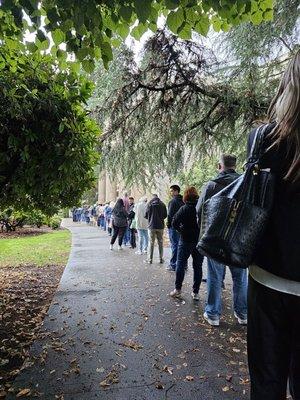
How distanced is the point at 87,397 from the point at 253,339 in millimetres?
2134

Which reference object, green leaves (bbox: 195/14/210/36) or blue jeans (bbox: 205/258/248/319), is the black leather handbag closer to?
green leaves (bbox: 195/14/210/36)

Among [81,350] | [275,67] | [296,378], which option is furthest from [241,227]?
[275,67]

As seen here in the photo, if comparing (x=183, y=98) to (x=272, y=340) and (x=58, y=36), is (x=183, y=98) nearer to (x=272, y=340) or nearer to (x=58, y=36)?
(x=58, y=36)

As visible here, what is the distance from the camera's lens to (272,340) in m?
1.52

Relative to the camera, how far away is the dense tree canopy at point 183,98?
6.21 metres

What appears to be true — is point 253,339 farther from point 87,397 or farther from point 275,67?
point 275,67

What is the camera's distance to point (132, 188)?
809 centimetres

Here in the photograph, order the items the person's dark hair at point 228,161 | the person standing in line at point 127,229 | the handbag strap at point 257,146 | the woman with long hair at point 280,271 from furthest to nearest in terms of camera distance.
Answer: the person standing in line at point 127,229 < the person's dark hair at point 228,161 < the handbag strap at point 257,146 < the woman with long hair at point 280,271

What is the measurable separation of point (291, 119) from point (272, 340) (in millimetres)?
901

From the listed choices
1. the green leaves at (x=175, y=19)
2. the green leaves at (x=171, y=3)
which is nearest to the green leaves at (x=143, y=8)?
the green leaves at (x=171, y=3)

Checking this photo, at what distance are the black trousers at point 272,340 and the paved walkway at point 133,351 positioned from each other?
1.81m

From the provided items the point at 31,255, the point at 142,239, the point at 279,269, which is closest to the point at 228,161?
the point at 279,269

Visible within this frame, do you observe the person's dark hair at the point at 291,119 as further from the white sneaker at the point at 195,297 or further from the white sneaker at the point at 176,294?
the white sneaker at the point at 176,294

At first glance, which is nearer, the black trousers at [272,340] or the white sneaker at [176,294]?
the black trousers at [272,340]
